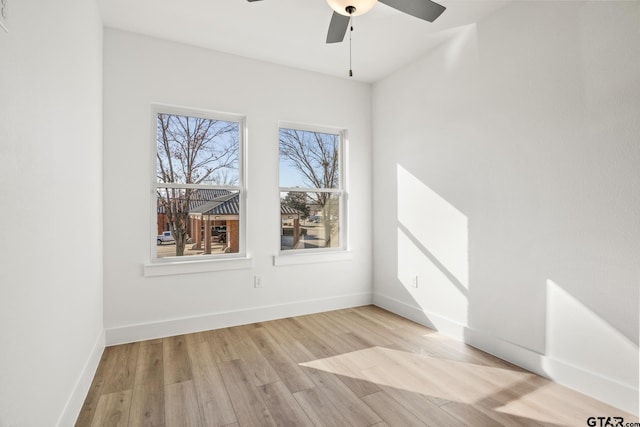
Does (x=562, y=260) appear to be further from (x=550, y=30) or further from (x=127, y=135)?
(x=127, y=135)

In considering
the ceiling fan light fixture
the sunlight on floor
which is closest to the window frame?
the sunlight on floor

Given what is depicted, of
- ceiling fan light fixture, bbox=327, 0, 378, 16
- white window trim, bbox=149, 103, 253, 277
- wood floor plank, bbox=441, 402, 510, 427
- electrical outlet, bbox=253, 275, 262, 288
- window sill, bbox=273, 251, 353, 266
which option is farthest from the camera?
window sill, bbox=273, 251, 353, 266

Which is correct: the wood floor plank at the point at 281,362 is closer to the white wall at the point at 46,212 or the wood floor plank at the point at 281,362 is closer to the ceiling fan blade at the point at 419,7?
the white wall at the point at 46,212

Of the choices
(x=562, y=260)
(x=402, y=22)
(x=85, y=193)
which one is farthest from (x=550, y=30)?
(x=85, y=193)

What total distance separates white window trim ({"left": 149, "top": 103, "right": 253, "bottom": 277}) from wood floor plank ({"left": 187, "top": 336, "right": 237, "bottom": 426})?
718mm

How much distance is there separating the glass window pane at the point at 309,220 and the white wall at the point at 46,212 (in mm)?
1871

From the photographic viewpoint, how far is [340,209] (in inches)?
157

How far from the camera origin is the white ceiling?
2.54m

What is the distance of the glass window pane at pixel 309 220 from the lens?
3.67 m

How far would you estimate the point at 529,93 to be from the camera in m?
2.37

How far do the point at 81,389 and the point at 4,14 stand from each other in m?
1.97

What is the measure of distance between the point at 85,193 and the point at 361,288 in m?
Answer: 3.00

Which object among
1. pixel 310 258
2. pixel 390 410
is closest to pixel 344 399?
pixel 390 410

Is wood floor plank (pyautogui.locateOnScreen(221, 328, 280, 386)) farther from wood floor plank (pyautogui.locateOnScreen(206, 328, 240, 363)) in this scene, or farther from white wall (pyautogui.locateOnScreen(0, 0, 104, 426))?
white wall (pyautogui.locateOnScreen(0, 0, 104, 426))
